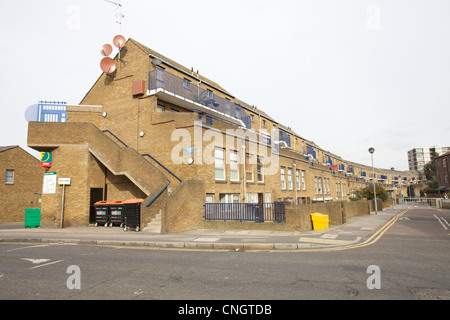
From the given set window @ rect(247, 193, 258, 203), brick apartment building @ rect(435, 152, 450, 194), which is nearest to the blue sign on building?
window @ rect(247, 193, 258, 203)

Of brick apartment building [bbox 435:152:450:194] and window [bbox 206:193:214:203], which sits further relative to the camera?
brick apartment building [bbox 435:152:450:194]

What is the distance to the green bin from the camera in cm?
1833

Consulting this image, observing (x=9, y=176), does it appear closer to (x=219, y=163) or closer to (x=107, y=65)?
(x=107, y=65)

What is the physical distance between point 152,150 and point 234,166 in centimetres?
600

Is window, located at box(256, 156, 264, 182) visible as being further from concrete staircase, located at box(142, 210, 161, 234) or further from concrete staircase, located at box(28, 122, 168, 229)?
concrete staircase, located at box(142, 210, 161, 234)

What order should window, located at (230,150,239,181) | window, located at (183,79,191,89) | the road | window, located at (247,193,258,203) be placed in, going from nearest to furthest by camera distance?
the road
window, located at (230,150,239,181)
window, located at (247,193,258,203)
window, located at (183,79,191,89)

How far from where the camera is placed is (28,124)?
18172mm

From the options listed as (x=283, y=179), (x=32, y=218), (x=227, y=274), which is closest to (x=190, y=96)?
(x=283, y=179)

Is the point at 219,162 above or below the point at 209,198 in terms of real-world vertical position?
above

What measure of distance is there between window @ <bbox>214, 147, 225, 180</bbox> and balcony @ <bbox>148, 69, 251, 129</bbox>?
10.8ft

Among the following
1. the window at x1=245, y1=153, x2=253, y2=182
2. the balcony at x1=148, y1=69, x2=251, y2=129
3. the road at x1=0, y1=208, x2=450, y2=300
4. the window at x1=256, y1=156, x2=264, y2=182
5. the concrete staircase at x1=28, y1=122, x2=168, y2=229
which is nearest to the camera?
the road at x1=0, y1=208, x2=450, y2=300

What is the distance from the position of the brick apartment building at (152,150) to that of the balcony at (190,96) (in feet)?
0.29

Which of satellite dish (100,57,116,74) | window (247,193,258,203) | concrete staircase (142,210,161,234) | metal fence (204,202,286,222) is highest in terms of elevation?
satellite dish (100,57,116,74)

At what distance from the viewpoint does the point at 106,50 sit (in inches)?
872
